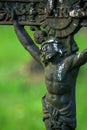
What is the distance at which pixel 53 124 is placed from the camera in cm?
626

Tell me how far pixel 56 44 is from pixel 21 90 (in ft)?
13.3

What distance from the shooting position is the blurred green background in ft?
29.4

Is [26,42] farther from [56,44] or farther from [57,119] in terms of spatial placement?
[57,119]

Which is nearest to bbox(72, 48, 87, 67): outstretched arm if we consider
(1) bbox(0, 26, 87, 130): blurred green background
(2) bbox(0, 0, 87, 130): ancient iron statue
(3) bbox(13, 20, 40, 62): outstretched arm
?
(2) bbox(0, 0, 87, 130): ancient iron statue

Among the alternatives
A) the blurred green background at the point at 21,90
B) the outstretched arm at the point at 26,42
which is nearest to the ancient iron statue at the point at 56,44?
the outstretched arm at the point at 26,42

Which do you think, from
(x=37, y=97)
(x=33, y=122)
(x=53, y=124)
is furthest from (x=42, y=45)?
(x=37, y=97)

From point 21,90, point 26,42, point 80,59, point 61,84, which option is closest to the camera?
point 80,59

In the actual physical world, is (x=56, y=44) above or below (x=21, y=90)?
above

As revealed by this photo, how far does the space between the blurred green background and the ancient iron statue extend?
2464 mm

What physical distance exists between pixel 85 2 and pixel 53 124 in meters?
0.79

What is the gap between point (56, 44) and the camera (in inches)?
243

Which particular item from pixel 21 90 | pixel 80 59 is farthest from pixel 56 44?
pixel 21 90

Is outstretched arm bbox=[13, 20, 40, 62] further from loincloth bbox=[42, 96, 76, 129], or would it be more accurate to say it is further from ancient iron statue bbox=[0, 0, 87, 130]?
loincloth bbox=[42, 96, 76, 129]

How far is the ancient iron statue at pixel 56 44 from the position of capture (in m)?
6.07
